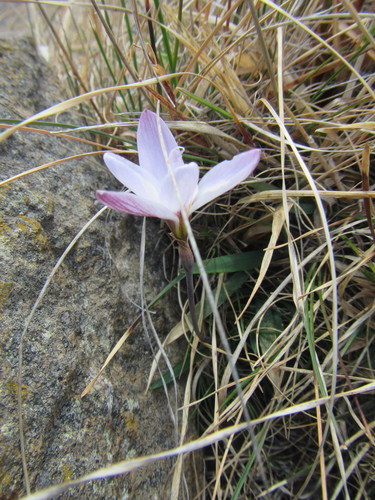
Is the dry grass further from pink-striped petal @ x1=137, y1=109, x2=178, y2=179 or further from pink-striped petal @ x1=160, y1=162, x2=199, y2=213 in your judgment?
pink-striped petal @ x1=160, y1=162, x2=199, y2=213

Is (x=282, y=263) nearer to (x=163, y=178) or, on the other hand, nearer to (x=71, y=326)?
(x=163, y=178)

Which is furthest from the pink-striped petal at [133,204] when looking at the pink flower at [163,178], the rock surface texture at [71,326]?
the rock surface texture at [71,326]

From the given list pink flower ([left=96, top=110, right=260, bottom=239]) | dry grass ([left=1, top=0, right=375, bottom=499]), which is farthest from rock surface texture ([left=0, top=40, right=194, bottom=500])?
pink flower ([left=96, top=110, right=260, bottom=239])

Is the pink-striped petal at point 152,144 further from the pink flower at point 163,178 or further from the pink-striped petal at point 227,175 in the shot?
the pink-striped petal at point 227,175

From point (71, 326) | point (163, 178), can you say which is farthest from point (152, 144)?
point (71, 326)

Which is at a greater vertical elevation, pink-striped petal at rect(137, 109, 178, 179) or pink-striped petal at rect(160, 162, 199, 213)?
pink-striped petal at rect(137, 109, 178, 179)
